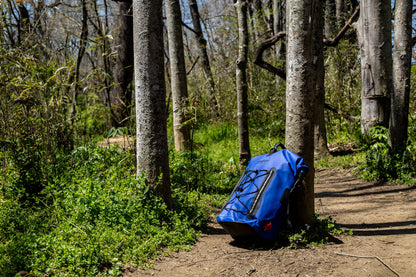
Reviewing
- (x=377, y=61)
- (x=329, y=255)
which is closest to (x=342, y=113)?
(x=377, y=61)

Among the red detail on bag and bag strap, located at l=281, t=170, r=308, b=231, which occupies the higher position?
bag strap, located at l=281, t=170, r=308, b=231

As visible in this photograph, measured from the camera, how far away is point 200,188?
18.6 ft

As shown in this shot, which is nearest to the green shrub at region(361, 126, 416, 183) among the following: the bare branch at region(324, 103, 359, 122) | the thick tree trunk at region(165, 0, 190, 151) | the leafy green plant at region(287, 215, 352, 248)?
the bare branch at region(324, 103, 359, 122)

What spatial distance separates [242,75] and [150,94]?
2.97 metres

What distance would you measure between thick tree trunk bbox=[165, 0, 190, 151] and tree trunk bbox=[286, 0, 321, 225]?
3283 millimetres

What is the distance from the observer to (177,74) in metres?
6.96

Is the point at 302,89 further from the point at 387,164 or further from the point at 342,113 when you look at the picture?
the point at 342,113

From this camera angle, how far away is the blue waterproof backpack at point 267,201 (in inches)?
138

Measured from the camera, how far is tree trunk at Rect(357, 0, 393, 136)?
7.08 meters

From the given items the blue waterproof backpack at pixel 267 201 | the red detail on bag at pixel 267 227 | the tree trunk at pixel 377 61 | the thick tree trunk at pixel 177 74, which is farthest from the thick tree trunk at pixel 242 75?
the red detail on bag at pixel 267 227

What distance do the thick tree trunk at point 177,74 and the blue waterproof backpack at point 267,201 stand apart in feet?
10.4

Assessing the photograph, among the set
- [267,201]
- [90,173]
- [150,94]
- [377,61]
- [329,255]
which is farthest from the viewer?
[377,61]

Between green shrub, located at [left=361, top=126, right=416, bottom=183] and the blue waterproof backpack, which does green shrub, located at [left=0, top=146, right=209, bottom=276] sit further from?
green shrub, located at [left=361, top=126, right=416, bottom=183]

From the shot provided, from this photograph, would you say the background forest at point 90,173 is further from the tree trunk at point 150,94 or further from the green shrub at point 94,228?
the tree trunk at point 150,94
